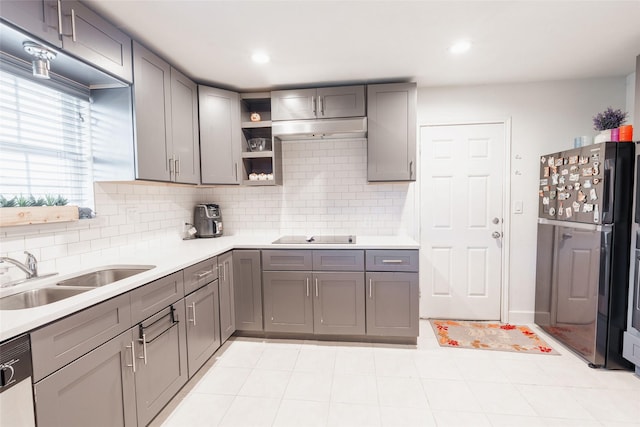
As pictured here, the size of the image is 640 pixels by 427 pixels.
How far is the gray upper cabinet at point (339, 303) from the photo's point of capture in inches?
102

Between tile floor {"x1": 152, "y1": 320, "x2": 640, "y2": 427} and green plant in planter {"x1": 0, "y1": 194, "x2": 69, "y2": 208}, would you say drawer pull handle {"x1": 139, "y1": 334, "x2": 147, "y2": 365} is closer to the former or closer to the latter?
tile floor {"x1": 152, "y1": 320, "x2": 640, "y2": 427}

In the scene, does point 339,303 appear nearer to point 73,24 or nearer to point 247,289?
point 247,289

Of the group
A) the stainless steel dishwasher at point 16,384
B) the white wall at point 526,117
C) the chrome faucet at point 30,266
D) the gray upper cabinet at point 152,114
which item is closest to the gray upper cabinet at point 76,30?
the gray upper cabinet at point 152,114

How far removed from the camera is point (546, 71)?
2.63 metres

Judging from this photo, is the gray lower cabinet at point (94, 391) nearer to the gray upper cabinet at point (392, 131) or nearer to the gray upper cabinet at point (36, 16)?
the gray upper cabinet at point (36, 16)

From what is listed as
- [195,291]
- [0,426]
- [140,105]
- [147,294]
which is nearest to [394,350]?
[195,291]

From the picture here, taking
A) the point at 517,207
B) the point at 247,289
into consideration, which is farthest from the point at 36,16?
the point at 517,207

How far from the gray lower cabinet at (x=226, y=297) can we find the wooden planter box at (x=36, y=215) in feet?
3.38

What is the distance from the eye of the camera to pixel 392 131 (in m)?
2.73

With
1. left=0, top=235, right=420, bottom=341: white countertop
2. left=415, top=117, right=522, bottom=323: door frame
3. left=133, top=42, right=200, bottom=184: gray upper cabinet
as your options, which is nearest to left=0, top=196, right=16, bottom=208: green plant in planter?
left=0, top=235, right=420, bottom=341: white countertop

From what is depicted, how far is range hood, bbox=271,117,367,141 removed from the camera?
266cm

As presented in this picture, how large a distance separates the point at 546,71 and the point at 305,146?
230 cm

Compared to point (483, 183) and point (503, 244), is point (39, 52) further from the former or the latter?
point (503, 244)

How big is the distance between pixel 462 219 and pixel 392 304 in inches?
47.8
